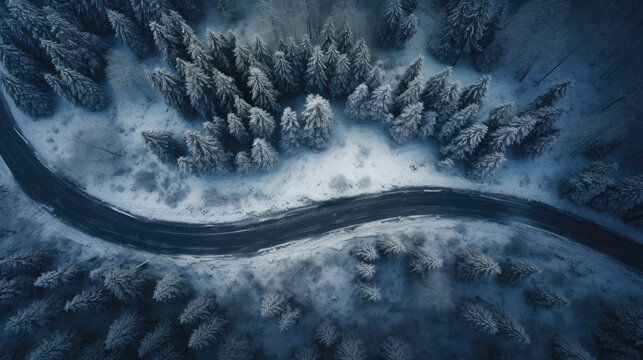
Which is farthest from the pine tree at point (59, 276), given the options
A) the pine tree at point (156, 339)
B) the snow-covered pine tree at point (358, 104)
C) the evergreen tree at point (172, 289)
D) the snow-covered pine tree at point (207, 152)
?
the snow-covered pine tree at point (358, 104)

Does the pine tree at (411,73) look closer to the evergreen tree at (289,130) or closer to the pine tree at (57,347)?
the evergreen tree at (289,130)

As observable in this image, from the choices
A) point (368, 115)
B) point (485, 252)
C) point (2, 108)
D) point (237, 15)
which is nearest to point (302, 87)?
point (368, 115)

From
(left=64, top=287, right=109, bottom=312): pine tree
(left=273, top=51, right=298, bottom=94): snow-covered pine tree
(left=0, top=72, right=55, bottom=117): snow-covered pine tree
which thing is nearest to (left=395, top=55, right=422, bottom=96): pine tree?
(left=273, top=51, right=298, bottom=94): snow-covered pine tree

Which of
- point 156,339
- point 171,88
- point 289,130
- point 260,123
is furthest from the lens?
point 289,130

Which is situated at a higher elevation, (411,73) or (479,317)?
(411,73)

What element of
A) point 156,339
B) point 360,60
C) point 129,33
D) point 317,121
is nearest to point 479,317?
point 317,121

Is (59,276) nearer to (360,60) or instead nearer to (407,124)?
(360,60)

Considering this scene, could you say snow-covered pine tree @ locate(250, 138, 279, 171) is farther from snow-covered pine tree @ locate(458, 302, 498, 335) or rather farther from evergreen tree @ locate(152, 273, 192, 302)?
snow-covered pine tree @ locate(458, 302, 498, 335)

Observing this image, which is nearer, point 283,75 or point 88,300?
point 88,300
